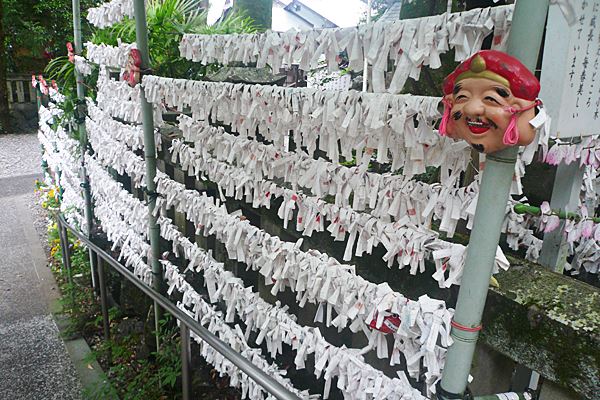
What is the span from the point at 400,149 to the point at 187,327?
53.6 inches

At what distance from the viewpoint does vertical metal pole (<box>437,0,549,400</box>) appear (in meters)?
1.05

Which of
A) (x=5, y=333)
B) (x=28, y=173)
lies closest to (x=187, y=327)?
(x=5, y=333)

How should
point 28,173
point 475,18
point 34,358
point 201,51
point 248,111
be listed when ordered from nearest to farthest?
1. point 475,18
2. point 248,111
3. point 201,51
4. point 34,358
5. point 28,173

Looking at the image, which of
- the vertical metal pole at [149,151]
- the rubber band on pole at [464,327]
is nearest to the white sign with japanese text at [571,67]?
the rubber band on pole at [464,327]

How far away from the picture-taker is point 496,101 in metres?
1.12

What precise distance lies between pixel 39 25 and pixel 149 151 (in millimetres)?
15448

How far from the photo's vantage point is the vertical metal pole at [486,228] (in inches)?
41.4

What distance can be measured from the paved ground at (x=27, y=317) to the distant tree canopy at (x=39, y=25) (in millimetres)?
8729

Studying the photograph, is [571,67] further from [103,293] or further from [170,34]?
[103,293]

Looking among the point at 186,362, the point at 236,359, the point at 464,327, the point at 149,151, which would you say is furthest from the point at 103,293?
the point at 464,327

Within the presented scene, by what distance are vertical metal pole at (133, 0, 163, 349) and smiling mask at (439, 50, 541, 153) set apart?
2385 mm

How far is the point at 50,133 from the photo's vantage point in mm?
6594

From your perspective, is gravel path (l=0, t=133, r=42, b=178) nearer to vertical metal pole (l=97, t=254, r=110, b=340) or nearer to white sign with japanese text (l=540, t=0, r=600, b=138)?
vertical metal pole (l=97, t=254, r=110, b=340)

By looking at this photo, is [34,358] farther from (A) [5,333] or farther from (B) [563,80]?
(B) [563,80]
